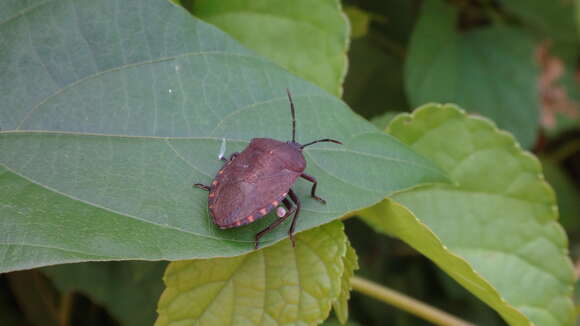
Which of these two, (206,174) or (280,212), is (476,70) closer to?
(280,212)

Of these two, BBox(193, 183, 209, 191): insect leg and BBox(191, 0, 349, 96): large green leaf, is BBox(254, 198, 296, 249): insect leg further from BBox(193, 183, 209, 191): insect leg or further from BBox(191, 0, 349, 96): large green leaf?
BBox(191, 0, 349, 96): large green leaf

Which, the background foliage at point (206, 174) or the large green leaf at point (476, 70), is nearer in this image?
the background foliage at point (206, 174)

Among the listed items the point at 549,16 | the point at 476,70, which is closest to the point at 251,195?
the point at 476,70

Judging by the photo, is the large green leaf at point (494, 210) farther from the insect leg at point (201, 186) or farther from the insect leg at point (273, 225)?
the insect leg at point (201, 186)

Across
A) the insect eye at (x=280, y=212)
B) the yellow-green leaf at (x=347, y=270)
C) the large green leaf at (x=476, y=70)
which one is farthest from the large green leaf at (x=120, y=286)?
the large green leaf at (x=476, y=70)

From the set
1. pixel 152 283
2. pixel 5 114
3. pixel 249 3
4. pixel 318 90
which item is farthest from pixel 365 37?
pixel 5 114

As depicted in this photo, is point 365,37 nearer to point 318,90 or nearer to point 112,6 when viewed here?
point 318,90
